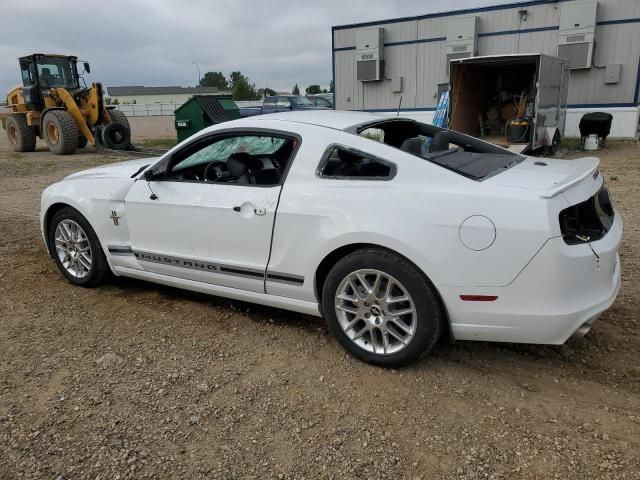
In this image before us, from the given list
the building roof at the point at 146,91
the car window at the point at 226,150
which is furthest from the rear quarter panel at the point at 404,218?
the building roof at the point at 146,91

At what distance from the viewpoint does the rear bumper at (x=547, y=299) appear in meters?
2.65

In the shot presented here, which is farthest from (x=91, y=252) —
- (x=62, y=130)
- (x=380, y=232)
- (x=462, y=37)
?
(x=462, y=37)

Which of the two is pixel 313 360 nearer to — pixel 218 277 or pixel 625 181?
pixel 218 277

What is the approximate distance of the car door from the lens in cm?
347

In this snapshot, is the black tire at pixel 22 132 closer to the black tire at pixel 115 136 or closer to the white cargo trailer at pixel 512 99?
the black tire at pixel 115 136

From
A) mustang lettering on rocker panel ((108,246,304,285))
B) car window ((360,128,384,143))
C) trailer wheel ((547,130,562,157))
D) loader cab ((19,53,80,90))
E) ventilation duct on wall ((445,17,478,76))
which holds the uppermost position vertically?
ventilation duct on wall ((445,17,478,76))

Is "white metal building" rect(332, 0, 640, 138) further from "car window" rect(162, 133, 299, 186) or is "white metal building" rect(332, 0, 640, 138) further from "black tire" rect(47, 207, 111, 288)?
"black tire" rect(47, 207, 111, 288)

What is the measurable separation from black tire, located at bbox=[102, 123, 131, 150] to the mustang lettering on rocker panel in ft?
41.5

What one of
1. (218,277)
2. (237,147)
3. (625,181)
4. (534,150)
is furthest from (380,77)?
(218,277)

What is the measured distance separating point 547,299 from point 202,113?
12959mm

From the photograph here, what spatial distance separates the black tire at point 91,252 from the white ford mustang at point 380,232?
0.14m

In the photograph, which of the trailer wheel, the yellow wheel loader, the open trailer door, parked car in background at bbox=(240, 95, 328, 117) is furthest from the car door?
parked car in background at bbox=(240, 95, 328, 117)

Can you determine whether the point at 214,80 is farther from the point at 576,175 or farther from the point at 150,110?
the point at 576,175

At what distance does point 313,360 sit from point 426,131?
6.78ft
